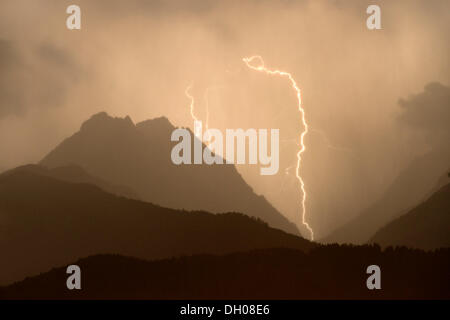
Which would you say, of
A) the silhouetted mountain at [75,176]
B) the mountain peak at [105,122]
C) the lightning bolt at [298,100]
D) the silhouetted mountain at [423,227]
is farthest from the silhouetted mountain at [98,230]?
the silhouetted mountain at [423,227]

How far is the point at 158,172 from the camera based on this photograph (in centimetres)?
556

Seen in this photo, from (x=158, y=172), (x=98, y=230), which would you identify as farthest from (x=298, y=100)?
(x=98, y=230)

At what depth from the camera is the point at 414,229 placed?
17.8 ft

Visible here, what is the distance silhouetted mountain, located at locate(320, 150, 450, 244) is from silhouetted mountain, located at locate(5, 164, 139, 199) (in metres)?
2.66

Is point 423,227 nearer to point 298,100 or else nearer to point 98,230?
point 298,100

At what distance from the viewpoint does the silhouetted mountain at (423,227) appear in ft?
17.7

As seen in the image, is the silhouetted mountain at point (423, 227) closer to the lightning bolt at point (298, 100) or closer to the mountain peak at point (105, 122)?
the lightning bolt at point (298, 100)

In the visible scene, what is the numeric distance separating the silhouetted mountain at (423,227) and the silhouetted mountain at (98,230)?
102cm

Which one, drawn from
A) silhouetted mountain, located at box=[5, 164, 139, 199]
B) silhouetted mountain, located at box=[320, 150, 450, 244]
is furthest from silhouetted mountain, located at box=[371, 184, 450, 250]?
silhouetted mountain, located at box=[5, 164, 139, 199]
